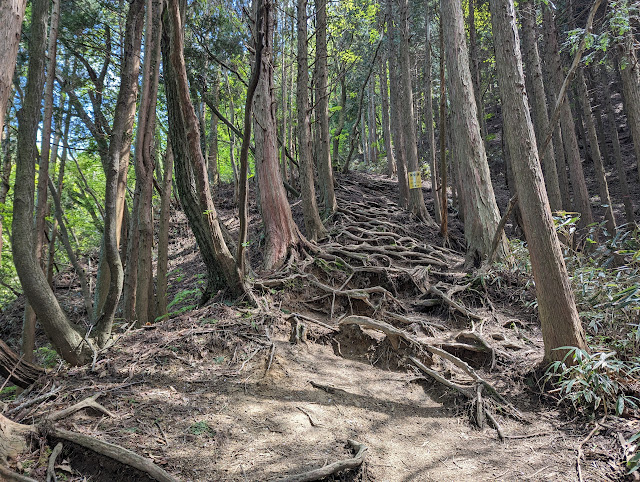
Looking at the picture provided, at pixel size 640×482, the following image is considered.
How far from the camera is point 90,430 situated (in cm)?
283

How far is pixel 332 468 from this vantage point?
2742 mm

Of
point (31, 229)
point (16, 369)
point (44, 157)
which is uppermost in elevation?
point (44, 157)

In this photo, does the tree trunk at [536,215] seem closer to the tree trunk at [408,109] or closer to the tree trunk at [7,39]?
the tree trunk at [7,39]

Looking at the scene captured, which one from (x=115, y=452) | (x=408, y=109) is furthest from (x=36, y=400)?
(x=408, y=109)

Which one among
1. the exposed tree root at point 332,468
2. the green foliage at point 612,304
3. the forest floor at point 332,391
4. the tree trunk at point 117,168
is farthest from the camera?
the green foliage at point 612,304

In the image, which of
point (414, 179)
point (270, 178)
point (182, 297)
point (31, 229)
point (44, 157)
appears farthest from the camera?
point (414, 179)

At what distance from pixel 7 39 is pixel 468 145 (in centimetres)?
788

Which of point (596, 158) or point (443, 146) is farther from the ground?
point (443, 146)

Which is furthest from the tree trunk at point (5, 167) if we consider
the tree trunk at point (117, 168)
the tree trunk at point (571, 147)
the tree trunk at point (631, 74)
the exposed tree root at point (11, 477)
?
the tree trunk at point (571, 147)

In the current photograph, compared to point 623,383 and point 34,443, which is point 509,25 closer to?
point 623,383

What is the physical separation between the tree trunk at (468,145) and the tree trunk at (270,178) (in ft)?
12.1

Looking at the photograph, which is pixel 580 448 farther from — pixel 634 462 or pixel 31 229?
pixel 31 229

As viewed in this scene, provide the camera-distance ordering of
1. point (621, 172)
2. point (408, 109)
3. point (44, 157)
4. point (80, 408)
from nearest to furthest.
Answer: point (80, 408)
point (44, 157)
point (408, 109)
point (621, 172)

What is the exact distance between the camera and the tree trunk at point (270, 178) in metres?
6.96
